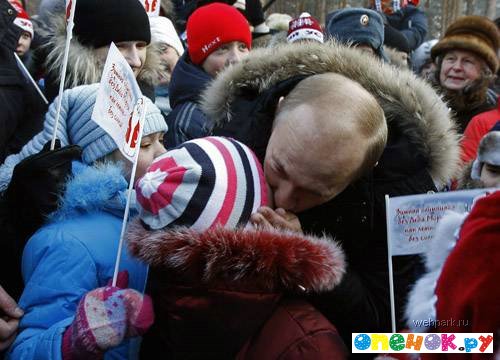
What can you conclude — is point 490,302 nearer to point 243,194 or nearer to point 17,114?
point 243,194

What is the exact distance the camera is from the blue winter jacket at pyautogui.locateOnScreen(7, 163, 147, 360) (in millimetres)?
1732

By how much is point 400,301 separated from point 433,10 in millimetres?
22334

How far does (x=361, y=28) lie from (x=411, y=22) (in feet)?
13.2

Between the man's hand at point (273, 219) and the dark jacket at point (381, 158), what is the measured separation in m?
0.17

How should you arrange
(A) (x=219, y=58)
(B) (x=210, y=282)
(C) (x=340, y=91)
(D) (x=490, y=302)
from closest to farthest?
(D) (x=490, y=302) → (B) (x=210, y=282) → (C) (x=340, y=91) → (A) (x=219, y=58)

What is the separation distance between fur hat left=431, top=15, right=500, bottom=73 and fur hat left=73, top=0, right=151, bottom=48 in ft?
8.58

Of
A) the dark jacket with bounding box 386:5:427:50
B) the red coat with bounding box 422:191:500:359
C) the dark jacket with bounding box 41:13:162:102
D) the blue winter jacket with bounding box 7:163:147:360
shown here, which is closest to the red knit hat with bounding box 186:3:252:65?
the dark jacket with bounding box 41:13:162:102

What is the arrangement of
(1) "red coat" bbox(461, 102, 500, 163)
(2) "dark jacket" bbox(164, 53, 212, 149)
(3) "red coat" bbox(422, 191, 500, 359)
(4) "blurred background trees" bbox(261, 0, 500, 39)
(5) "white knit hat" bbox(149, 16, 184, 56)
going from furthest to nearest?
(4) "blurred background trees" bbox(261, 0, 500, 39)
(5) "white knit hat" bbox(149, 16, 184, 56)
(1) "red coat" bbox(461, 102, 500, 163)
(2) "dark jacket" bbox(164, 53, 212, 149)
(3) "red coat" bbox(422, 191, 500, 359)

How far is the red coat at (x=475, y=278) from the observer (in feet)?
3.60

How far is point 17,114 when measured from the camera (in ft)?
9.43

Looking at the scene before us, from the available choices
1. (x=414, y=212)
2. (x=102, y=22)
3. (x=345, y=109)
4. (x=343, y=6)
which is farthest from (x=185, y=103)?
(x=343, y=6)

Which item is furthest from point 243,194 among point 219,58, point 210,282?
point 219,58

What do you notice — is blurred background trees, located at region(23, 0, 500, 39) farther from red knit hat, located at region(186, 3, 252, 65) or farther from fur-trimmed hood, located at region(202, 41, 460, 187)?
fur-trimmed hood, located at region(202, 41, 460, 187)

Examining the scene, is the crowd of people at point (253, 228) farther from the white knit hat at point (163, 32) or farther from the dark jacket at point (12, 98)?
the white knit hat at point (163, 32)
